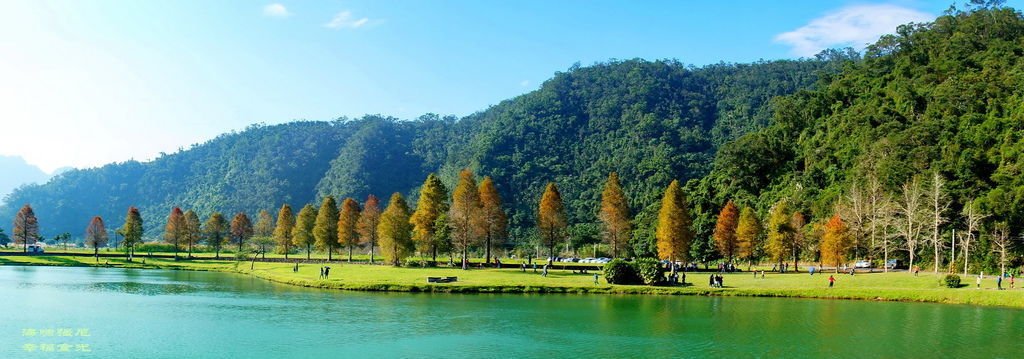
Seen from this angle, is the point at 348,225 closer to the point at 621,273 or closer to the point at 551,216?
the point at 551,216

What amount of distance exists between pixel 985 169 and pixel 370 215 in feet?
243

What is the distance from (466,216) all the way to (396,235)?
950 cm

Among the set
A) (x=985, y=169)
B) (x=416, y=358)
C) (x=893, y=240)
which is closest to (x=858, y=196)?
(x=893, y=240)

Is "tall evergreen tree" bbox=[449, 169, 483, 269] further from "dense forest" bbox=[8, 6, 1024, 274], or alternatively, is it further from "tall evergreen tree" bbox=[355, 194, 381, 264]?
"dense forest" bbox=[8, 6, 1024, 274]

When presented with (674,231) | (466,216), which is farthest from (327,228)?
(674,231)

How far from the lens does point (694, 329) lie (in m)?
37.5

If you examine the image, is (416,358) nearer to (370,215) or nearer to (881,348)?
(881,348)

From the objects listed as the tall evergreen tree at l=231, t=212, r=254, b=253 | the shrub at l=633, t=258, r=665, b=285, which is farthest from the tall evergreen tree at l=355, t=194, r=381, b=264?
the shrub at l=633, t=258, r=665, b=285

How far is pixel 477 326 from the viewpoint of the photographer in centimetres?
3759

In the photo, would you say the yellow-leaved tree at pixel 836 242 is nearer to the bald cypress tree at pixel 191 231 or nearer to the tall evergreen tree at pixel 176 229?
the bald cypress tree at pixel 191 231

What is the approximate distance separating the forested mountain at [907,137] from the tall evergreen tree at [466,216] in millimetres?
40475

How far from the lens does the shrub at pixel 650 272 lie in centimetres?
6081

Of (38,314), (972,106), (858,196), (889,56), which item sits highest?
(889,56)

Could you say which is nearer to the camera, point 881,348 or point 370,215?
point 881,348
